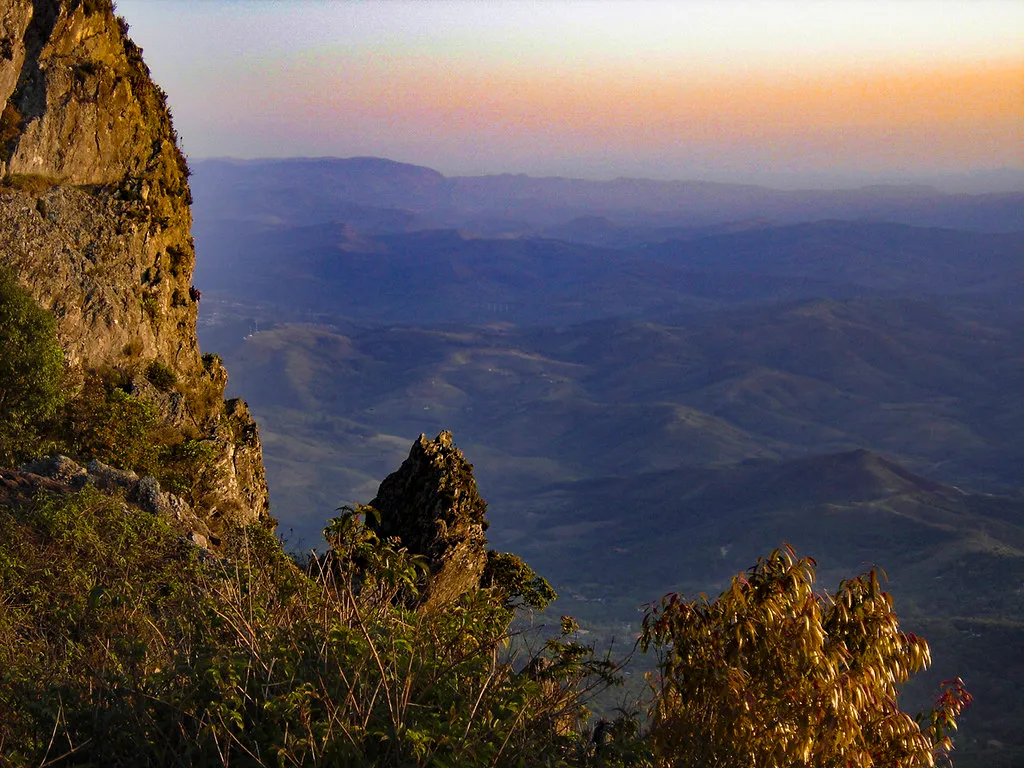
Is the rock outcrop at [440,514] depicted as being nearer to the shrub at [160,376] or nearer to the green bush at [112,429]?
the green bush at [112,429]

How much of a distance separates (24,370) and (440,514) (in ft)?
31.9

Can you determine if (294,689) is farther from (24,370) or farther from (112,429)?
(24,370)

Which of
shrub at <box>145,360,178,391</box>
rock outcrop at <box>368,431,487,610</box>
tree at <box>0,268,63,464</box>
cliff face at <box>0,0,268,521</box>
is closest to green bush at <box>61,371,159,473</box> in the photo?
tree at <box>0,268,63,464</box>

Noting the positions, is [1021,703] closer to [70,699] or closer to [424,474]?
[424,474]

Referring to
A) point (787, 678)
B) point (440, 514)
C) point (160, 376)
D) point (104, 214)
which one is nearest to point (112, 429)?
point (160, 376)

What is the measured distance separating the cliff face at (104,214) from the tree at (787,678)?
619 inches

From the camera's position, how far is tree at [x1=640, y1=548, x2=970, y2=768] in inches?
301

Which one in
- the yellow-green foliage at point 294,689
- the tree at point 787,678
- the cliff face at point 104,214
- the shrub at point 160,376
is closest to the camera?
the yellow-green foliage at point 294,689

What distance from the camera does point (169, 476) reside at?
850 inches

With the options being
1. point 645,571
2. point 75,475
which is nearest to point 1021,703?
point 75,475

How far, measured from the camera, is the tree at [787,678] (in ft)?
25.1

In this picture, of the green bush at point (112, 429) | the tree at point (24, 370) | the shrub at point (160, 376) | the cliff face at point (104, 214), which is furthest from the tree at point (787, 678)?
the shrub at point (160, 376)

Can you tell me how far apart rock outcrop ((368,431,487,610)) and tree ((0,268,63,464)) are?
769cm

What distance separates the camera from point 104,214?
24906mm
